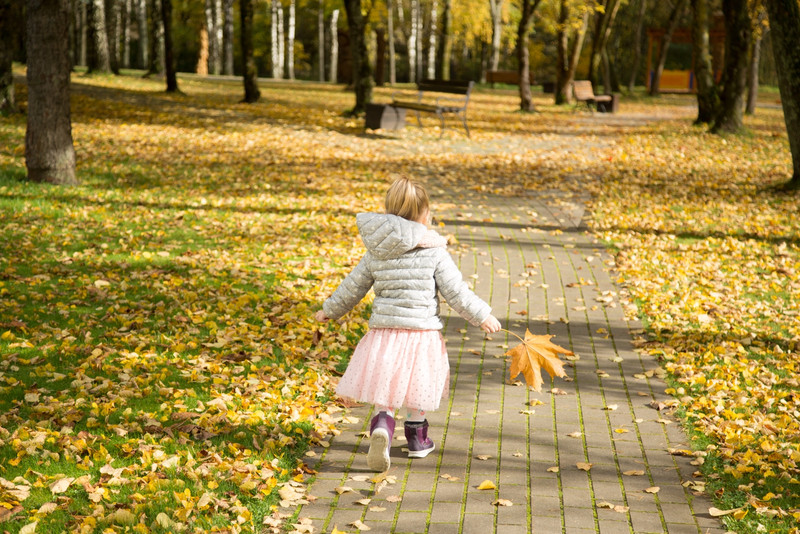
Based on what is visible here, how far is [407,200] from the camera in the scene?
13.9 ft

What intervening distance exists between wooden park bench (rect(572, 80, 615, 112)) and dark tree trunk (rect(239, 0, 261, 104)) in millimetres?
11455

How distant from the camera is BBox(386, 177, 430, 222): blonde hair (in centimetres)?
424

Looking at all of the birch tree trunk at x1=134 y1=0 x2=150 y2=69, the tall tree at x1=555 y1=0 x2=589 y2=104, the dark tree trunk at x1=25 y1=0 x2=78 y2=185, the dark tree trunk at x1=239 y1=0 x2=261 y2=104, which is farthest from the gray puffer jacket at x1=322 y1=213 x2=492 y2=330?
the birch tree trunk at x1=134 y1=0 x2=150 y2=69

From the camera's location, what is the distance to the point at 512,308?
7.45 metres

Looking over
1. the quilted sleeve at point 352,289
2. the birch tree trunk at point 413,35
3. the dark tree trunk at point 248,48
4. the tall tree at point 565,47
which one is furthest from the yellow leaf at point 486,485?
the birch tree trunk at point 413,35

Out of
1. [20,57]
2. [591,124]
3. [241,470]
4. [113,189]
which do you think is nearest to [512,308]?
[241,470]

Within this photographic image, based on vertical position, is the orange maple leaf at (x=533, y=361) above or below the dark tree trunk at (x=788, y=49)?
below

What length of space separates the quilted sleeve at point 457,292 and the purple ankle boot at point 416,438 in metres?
0.71

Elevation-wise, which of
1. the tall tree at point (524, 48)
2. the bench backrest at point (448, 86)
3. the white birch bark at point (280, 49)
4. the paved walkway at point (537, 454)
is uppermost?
the white birch bark at point (280, 49)

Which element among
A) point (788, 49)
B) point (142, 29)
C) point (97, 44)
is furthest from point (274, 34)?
point (788, 49)

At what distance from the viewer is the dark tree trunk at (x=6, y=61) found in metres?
17.9

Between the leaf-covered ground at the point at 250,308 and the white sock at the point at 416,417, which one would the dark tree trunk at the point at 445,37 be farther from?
the white sock at the point at 416,417

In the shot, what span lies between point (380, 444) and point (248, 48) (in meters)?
22.6

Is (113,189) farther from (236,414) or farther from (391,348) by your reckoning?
(391,348)
